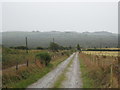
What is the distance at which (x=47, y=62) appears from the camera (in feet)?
81.1

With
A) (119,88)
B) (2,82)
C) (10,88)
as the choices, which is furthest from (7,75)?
(119,88)

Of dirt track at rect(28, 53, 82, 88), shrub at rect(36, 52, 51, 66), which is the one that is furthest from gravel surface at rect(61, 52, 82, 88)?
shrub at rect(36, 52, 51, 66)

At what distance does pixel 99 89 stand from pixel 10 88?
17.1ft

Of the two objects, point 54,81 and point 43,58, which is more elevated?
point 43,58

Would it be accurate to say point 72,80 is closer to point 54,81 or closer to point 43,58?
point 54,81

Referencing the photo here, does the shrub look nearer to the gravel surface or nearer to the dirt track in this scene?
the dirt track

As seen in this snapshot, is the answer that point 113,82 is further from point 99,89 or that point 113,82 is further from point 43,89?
point 43,89

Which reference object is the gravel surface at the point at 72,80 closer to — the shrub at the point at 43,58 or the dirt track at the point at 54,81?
the dirt track at the point at 54,81

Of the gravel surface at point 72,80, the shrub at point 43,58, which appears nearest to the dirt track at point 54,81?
the gravel surface at point 72,80

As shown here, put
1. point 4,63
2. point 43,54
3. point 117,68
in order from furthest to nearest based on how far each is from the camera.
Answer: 1. point 43,54
2. point 4,63
3. point 117,68

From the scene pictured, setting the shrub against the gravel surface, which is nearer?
the gravel surface

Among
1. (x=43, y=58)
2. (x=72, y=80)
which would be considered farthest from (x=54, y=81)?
(x=43, y=58)

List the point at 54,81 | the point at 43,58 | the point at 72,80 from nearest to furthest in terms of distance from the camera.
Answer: the point at 54,81, the point at 72,80, the point at 43,58

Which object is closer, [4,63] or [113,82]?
[113,82]
